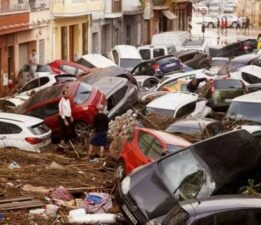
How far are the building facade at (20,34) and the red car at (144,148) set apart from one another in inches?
723

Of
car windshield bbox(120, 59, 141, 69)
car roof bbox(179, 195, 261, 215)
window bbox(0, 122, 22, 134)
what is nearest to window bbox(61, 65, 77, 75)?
car windshield bbox(120, 59, 141, 69)

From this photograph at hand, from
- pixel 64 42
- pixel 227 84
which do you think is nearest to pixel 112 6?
pixel 64 42

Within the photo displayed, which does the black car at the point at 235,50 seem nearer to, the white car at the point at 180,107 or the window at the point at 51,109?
the white car at the point at 180,107

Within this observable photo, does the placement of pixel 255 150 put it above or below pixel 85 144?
above

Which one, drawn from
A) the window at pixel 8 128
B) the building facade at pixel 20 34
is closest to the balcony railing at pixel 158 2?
the building facade at pixel 20 34

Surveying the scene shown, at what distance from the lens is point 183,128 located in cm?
1709

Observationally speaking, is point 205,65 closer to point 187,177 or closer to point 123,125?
point 123,125

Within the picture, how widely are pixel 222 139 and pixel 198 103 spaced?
9.13m

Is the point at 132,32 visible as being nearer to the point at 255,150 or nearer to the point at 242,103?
the point at 242,103

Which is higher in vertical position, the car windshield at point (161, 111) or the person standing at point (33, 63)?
the car windshield at point (161, 111)

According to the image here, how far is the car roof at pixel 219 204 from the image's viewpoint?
352 inches

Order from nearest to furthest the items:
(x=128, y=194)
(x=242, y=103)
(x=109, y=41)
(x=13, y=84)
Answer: (x=128, y=194) < (x=242, y=103) < (x=13, y=84) < (x=109, y=41)

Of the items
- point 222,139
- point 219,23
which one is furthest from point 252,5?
point 222,139

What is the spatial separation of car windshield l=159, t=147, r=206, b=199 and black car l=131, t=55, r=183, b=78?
71.0 ft
